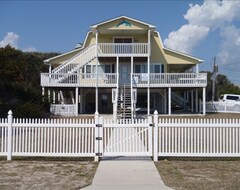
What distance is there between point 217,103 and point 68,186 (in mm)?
33884

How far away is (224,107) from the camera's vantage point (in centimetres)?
3953

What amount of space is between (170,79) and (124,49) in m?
5.16

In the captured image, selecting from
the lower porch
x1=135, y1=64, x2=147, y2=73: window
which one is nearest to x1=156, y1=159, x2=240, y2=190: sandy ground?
the lower porch

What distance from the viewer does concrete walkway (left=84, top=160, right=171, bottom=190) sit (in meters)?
8.29

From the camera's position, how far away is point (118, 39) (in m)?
39.2

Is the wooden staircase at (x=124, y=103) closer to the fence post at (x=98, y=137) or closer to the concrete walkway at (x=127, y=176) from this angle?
the fence post at (x=98, y=137)

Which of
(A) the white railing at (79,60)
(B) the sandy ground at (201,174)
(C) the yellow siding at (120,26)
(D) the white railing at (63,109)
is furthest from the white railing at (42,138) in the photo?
(C) the yellow siding at (120,26)

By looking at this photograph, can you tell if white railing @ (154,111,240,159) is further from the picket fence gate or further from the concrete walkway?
the concrete walkway

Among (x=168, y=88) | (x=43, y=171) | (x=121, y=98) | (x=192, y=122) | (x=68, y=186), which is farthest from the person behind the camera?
(x=168, y=88)

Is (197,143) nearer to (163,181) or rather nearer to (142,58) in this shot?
(163,181)

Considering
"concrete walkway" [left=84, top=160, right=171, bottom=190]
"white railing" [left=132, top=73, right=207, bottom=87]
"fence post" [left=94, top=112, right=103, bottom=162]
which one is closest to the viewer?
"concrete walkway" [left=84, top=160, right=171, bottom=190]

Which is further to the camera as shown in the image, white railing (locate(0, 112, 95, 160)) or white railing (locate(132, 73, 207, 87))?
white railing (locate(132, 73, 207, 87))

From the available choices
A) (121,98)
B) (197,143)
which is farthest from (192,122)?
(121,98)

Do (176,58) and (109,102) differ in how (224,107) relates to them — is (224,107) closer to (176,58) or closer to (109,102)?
(176,58)
